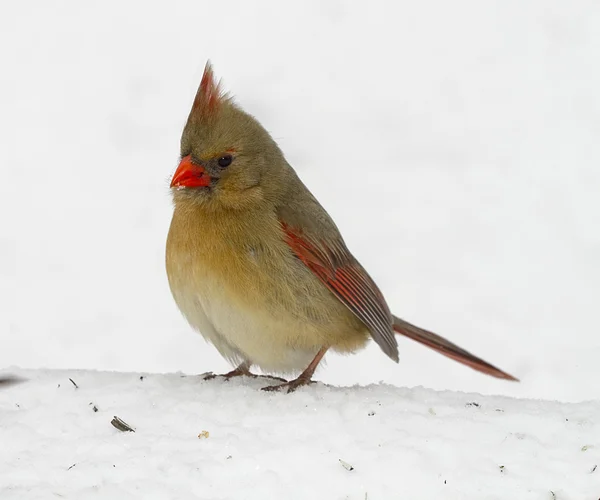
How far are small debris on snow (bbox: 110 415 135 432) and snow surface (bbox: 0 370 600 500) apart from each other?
0.07 feet

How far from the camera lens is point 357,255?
691cm

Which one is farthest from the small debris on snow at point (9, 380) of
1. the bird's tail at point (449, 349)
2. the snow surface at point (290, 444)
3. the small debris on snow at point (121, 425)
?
the bird's tail at point (449, 349)

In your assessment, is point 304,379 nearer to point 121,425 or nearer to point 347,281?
point 347,281

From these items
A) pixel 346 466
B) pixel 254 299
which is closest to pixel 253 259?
pixel 254 299

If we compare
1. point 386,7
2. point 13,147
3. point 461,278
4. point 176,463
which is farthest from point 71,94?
point 176,463

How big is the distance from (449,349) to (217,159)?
4.07ft

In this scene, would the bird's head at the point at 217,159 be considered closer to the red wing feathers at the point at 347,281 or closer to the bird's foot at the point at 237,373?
the red wing feathers at the point at 347,281

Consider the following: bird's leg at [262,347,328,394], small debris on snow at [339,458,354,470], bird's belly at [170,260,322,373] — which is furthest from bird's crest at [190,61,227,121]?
small debris on snow at [339,458,354,470]

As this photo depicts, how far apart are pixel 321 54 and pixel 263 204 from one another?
4.67 meters

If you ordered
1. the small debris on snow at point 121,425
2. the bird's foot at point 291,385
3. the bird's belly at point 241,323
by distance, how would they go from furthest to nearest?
the bird's foot at point 291,385, the bird's belly at point 241,323, the small debris on snow at point 121,425

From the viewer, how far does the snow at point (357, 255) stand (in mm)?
3094

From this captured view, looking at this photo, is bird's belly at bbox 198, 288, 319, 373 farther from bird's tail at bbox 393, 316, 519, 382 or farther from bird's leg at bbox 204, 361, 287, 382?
bird's tail at bbox 393, 316, 519, 382

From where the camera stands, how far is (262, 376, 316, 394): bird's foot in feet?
12.5

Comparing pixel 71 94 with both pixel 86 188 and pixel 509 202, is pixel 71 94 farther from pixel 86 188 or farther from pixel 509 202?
pixel 509 202
